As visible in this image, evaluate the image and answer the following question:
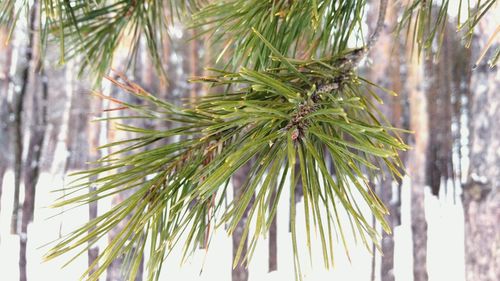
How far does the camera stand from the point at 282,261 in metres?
3.76

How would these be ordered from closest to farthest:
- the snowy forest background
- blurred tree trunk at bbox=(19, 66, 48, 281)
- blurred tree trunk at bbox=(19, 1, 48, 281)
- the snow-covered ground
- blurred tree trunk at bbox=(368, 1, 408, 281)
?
the snowy forest background → blurred tree trunk at bbox=(368, 1, 408, 281) → the snow-covered ground → blurred tree trunk at bbox=(19, 66, 48, 281) → blurred tree trunk at bbox=(19, 1, 48, 281)

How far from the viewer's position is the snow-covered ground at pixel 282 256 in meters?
3.25

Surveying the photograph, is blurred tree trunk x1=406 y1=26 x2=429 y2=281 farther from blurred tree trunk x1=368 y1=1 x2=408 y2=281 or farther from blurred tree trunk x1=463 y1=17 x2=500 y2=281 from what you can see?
blurred tree trunk x1=463 y1=17 x2=500 y2=281

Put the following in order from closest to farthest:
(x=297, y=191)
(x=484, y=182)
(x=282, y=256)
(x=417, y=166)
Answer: (x=484, y=182) < (x=417, y=166) < (x=297, y=191) < (x=282, y=256)

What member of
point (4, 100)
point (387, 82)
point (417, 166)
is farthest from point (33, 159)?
point (417, 166)

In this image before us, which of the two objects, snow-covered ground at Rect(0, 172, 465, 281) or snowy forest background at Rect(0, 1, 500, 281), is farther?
snow-covered ground at Rect(0, 172, 465, 281)

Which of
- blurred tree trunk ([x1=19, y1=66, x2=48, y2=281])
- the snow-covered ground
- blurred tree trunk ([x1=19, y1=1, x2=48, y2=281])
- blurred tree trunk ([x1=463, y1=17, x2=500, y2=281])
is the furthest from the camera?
blurred tree trunk ([x1=19, y1=1, x2=48, y2=281])

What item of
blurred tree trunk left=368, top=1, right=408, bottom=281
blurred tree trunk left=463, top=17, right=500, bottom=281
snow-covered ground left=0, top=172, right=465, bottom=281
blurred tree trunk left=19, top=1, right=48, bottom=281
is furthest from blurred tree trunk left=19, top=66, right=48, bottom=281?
blurred tree trunk left=463, top=17, right=500, bottom=281

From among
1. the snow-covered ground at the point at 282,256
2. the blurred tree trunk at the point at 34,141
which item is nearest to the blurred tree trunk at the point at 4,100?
the blurred tree trunk at the point at 34,141

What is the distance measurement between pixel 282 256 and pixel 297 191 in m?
0.62

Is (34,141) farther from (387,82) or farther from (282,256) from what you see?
(387,82)

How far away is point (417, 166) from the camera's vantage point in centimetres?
318

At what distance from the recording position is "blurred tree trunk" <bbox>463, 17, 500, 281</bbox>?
1.63 m

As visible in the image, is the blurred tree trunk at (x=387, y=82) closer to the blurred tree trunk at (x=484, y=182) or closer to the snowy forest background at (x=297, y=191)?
the snowy forest background at (x=297, y=191)
